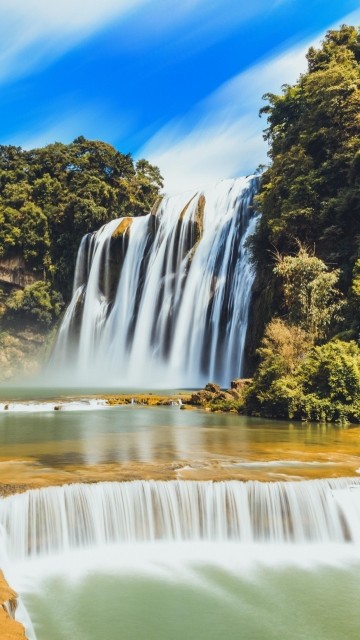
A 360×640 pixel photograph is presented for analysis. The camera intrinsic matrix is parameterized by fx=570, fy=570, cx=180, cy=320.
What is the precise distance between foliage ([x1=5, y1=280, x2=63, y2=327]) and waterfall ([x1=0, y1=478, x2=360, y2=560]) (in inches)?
1747

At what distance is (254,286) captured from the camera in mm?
28969

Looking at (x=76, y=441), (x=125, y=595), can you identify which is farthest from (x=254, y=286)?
(x=125, y=595)

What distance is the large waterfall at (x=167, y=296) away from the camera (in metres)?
31.4

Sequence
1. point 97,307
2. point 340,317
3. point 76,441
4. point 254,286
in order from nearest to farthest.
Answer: point 76,441, point 340,317, point 254,286, point 97,307

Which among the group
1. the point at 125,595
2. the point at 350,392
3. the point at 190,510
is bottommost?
the point at 125,595

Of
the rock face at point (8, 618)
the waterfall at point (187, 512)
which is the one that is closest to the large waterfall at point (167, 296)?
the waterfall at point (187, 512)

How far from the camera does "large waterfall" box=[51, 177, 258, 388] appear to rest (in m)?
31.4

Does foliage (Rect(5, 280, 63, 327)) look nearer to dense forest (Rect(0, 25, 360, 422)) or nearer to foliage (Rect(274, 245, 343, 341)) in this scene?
dense forest (Rect(0, 25, 360, 422))

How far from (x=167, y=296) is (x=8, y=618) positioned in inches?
1271

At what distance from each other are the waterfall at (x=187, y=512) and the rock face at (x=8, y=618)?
7.87 ft

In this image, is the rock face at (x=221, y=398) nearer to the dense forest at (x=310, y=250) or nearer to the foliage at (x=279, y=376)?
the dense forest at (x=310, y=250)

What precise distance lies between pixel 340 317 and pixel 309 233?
21.2 feet

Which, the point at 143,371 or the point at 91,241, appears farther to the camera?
the point at 91,241

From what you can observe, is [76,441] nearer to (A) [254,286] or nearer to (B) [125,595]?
(B) [125,595]
